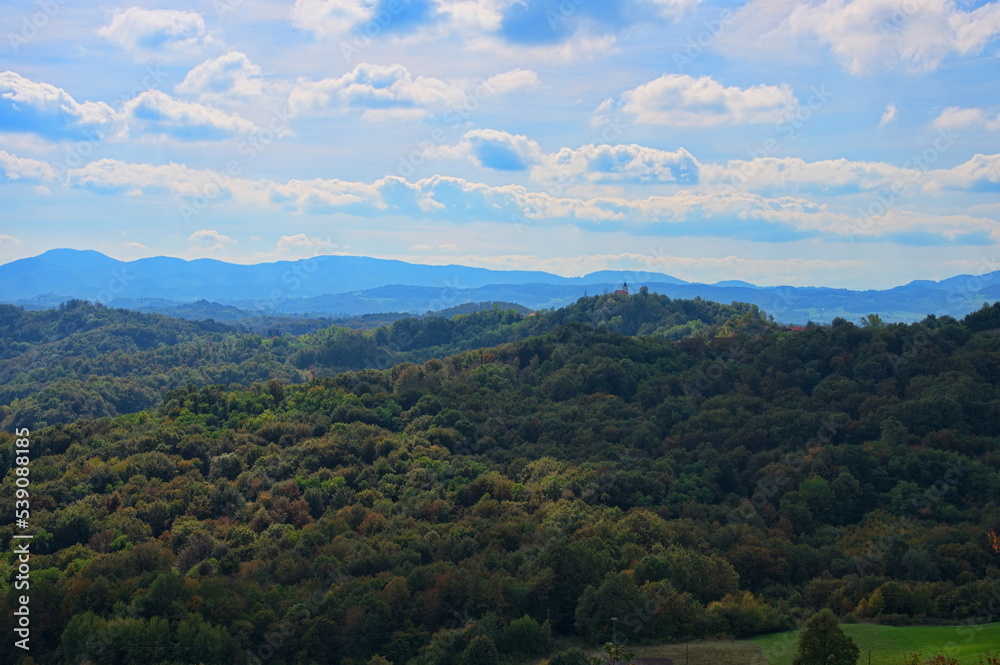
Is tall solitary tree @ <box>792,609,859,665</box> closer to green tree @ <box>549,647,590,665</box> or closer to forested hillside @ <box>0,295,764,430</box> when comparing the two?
green tree @ <box>549,647,590,665</box>

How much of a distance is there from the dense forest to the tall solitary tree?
643 centimetres

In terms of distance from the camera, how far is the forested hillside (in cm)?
11069

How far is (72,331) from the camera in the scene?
17738 centimetres

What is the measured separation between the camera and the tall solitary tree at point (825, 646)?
76.8 ft

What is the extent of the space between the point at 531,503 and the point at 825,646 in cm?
2071

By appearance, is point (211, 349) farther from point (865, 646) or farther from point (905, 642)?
point (905, 642)

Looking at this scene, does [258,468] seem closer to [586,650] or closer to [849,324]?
[586,650]

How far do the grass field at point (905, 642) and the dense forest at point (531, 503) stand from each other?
1374 mm

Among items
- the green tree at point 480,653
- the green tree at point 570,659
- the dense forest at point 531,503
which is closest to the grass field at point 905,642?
the dense forest at point 531,503

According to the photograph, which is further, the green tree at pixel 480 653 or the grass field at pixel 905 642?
the green tree at pixel 480 653

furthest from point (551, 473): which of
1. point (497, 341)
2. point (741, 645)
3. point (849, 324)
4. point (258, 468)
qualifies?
point (497, 341)

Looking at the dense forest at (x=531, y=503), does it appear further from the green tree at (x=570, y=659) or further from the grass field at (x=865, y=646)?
the green tree at (x=570, y=659)

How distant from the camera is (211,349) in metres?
154

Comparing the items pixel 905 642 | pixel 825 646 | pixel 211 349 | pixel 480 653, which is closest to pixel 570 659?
pixel 480 653
